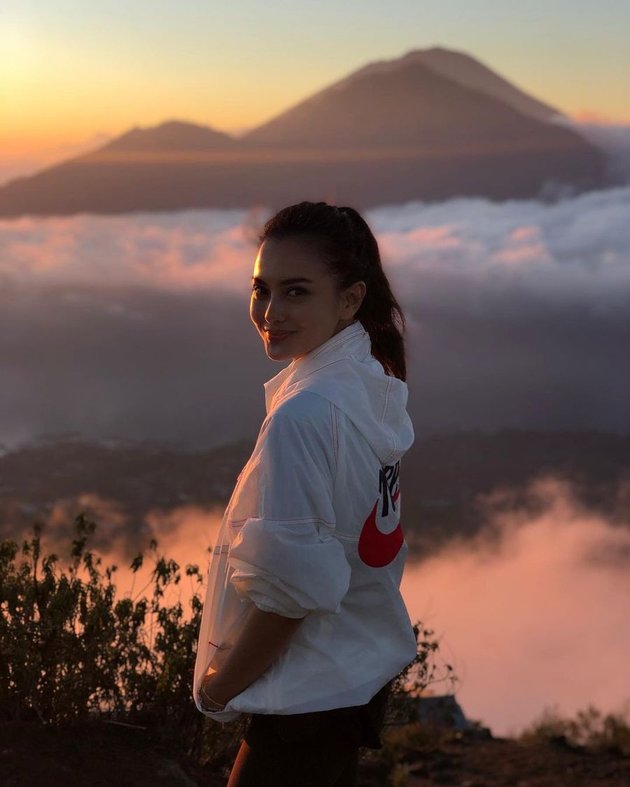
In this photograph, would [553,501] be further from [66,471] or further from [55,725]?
[55,725]

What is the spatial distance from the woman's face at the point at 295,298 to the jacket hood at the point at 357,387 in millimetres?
37

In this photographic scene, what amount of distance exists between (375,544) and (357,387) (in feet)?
1.05

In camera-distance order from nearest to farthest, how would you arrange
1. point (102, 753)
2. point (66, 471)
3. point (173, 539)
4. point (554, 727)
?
1. point (102, 753)
2. point (173, 539)
3. point (554, 727)
4. point (66, 471)

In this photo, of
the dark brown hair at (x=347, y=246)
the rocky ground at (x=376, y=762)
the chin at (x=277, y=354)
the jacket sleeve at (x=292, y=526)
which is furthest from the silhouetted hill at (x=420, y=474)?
the jacket sleeve at (x=292, y=526)

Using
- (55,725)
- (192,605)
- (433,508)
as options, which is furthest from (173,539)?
(433,508)

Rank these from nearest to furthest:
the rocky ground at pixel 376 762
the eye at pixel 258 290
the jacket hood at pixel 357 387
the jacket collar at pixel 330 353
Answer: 1. the jacket hood at pixel 357 387
2. the jacket collar at pixel 330 353
3. the eye at pixel 258 290
4. the rocky ground at pixel 376 762

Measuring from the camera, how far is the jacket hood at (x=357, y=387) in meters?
2.03

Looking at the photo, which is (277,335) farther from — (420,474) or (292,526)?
(420,474)

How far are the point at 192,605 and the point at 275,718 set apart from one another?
6.15 feet

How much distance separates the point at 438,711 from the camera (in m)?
6.41

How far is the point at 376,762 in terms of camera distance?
525 cm

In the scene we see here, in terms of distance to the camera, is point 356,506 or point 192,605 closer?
point 356,506

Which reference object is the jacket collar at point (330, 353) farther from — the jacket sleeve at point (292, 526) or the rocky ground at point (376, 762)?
the rocky ground at point (376, 762)

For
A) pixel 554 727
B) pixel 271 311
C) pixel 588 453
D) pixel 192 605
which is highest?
pixel 588 453
